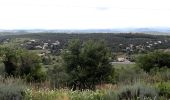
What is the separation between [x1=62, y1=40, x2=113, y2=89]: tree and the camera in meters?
25.0

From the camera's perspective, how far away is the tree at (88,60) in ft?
81.9

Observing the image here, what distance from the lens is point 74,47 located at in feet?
89.2

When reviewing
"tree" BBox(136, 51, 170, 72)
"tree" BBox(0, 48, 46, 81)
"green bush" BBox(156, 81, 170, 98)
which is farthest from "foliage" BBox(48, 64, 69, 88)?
"tree" BBox(136, 51, 170, 72)

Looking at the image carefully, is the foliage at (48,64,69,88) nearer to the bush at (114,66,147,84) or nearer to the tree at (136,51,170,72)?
the bush at (114,66,147,84)

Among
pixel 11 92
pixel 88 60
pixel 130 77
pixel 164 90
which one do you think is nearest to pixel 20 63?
pixel 88 60

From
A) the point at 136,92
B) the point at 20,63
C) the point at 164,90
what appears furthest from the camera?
the point at 20,63

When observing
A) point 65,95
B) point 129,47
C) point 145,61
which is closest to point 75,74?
point 65,95

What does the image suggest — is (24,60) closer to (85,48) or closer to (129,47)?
(85,48)

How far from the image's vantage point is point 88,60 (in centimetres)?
2605

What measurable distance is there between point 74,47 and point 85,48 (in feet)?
2.76

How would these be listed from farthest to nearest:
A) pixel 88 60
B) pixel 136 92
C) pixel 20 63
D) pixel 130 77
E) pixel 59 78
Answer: pixel 88 60, pixel 20 63, pixel 59 78, pixel 130 77, pixel 136 92

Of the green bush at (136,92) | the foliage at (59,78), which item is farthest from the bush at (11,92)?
the foliage at (59,78)

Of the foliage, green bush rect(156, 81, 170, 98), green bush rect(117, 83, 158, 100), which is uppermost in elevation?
green bush rect(117, 83, 158, 100)

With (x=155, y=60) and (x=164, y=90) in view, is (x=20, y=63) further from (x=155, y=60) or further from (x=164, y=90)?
(x=155, y=60)
